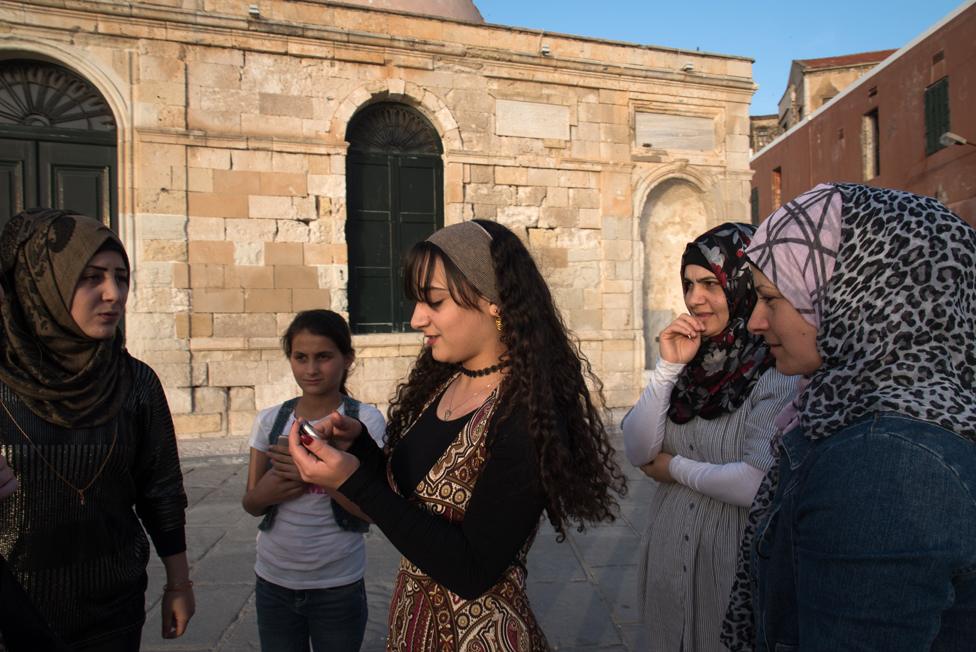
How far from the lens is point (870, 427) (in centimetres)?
104

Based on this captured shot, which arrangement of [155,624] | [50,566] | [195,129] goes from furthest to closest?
[195,129] < [155,624] < [50,566]

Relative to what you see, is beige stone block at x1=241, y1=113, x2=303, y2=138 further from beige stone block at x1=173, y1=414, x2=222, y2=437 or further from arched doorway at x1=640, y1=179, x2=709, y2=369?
arched doorway at x1=640, y1=179, x2=709, y2=369

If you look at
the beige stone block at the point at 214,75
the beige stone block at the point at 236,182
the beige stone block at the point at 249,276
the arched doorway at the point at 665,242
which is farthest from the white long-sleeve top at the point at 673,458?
the arched doorway at the point at 665,242

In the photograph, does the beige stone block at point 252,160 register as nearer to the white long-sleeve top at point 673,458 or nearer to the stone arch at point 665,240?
the stone arch at point 665,240

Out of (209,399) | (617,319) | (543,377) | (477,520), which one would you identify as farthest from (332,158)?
(477,520)

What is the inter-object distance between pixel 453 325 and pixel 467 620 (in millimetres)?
744

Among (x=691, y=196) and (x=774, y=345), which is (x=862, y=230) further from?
(x=691, y=196)

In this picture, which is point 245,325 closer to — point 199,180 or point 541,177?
point 199,180

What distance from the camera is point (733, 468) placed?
1944 millimetres

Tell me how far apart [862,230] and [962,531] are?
560mm

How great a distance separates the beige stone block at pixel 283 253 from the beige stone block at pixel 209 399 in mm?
1719

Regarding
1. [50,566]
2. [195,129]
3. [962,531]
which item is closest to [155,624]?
[50,566]

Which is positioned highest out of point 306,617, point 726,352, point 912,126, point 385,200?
point 912,126

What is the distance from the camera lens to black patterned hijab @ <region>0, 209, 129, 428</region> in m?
1.79
